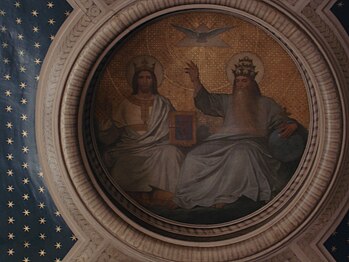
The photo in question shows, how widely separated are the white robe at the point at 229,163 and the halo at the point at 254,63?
1.12 feet

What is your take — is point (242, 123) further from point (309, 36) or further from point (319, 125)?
point (309, 36)

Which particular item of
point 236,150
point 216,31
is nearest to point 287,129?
point 236,150

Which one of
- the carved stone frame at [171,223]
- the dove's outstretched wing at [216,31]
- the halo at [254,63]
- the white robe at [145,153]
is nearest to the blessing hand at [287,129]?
the carved stone frame at [171,223]

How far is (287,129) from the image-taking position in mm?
8180

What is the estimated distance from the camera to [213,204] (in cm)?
838

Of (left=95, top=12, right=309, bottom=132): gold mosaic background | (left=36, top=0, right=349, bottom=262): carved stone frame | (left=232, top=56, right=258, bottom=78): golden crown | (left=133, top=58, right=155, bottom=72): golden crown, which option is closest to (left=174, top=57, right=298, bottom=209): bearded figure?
(left=232, top=56, right=258, bottom=78): golden crown

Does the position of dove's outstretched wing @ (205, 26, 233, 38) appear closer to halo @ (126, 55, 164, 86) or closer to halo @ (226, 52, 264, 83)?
halo @ (226, 52, 264, 83)

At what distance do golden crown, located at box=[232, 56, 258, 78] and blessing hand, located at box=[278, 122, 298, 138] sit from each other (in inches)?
33.7

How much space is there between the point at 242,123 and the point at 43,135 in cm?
286

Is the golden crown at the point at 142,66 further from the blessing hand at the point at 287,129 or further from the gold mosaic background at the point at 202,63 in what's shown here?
the blessing hand at the point at 287,129

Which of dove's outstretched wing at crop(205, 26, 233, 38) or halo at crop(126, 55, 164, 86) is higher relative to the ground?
dove's outstretched wing at crop(205, 26, 233, 38)

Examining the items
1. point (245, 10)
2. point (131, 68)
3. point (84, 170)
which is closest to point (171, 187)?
point (84, 170)

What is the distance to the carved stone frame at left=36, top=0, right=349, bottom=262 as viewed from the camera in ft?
24.4

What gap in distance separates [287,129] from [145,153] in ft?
6.92
